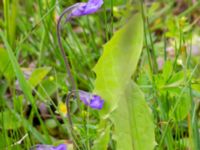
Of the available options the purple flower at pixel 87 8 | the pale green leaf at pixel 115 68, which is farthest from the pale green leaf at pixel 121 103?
the purple flower at pixel 87 8

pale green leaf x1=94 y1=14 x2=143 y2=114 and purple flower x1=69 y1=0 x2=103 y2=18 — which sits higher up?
purple flower x1=69 y1=0 x2=103 y2=18

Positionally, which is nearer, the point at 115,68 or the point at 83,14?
the point at 115,68

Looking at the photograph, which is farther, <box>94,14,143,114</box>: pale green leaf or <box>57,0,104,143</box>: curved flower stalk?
<box>57,0,104,143</box>: curved flower stalk

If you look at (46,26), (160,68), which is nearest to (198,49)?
(160,68)

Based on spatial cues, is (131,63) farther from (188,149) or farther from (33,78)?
(33,78)

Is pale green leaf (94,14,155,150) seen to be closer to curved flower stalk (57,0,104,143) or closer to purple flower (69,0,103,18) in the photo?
curved flower stalk (57,0,104,143)

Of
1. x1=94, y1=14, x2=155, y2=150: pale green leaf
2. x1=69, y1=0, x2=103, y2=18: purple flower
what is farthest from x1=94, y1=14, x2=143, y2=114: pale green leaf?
x1=69, y1=0, x2=103, y2=18: purple flower

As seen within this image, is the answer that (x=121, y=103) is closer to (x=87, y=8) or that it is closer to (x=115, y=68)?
(x=115, y=68)

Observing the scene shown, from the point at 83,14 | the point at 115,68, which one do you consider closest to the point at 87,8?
the point at 83,14
